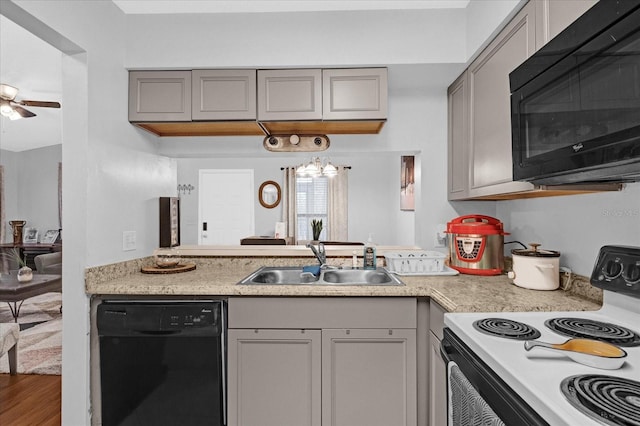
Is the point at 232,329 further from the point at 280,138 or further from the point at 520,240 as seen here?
the point at 520,240

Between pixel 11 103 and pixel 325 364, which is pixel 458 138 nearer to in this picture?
pixel 325 364

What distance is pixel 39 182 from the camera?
6496 mm

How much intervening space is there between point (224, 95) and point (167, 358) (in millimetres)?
1452

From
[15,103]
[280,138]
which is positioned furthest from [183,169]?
[280,138]

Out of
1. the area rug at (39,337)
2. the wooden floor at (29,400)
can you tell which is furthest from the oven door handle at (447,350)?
the area rug at (39,337)

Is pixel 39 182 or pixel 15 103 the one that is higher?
pixel 15 103

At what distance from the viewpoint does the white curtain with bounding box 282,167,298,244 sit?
6.17 m

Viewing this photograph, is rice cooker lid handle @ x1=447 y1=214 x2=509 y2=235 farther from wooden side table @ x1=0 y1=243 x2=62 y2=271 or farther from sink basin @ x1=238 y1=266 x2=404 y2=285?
wooden side table @ x1=0 y1=243 x2=62 y2=271

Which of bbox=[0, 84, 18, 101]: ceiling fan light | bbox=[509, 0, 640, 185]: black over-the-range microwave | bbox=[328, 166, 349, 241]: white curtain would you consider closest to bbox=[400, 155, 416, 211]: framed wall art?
bbox=[328, 166, 349, 241]: white curtain

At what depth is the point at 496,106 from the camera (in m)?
1.62

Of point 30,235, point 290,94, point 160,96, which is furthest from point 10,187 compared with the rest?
point 290,94

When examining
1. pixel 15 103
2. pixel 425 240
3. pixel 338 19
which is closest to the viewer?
pixel 338 19

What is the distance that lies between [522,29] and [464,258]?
1.17 m

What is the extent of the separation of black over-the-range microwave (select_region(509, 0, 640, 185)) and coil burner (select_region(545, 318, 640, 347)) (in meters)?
0.46
